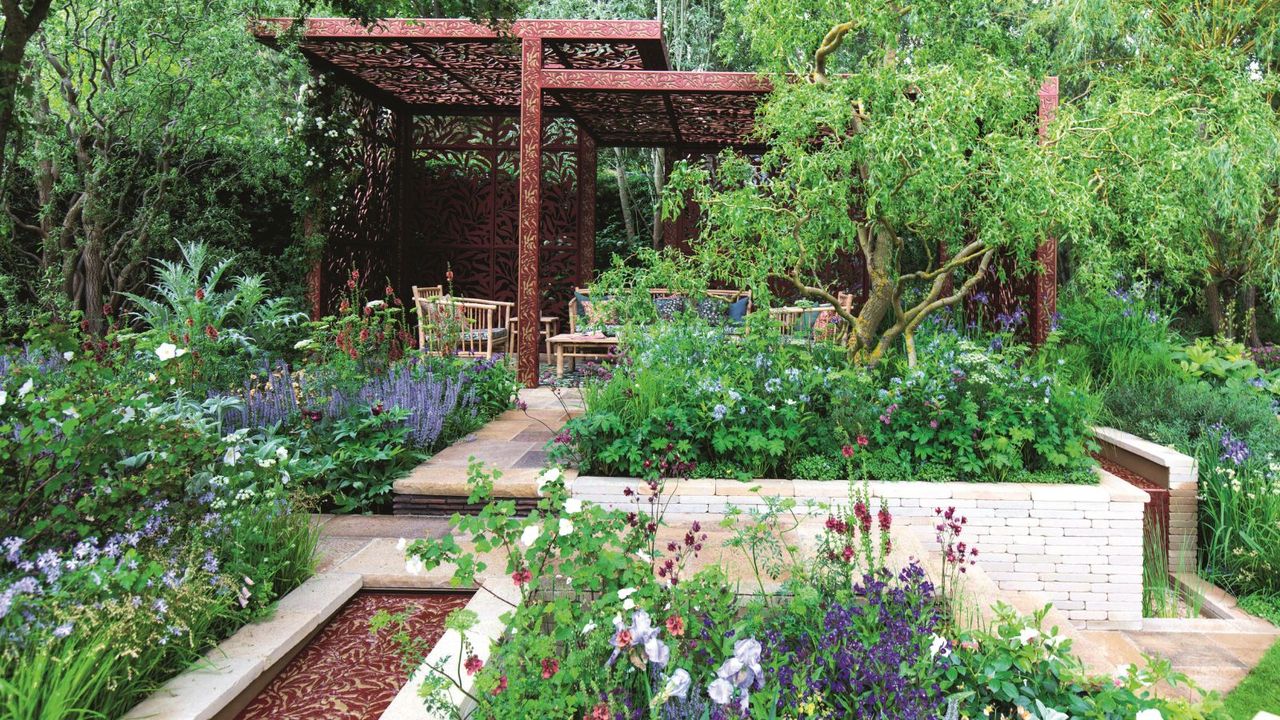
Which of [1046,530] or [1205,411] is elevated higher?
[1205,411]

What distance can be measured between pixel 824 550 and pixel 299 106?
724cm

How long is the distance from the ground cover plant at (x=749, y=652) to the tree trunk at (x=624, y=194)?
404 inches

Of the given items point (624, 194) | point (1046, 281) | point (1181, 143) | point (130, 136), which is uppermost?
point (624, 194)

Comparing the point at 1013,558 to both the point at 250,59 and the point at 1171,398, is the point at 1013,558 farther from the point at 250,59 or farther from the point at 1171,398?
the point at 250,59

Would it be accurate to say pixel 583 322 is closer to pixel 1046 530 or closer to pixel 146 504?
pixel 1046 530

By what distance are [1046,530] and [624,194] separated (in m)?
9.75

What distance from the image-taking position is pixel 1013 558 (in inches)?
141

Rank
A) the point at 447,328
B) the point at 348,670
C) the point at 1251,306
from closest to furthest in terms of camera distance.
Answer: the point at 348,670 < the point at 447,328 < the point at 1251,306

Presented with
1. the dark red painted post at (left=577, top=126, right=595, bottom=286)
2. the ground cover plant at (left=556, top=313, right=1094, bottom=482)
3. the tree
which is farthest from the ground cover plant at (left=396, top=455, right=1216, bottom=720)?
the dark red painted post at (left=577, top=126, right=595, bottom=286)

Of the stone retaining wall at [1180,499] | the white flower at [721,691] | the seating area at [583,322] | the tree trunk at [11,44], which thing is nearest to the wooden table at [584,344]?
the seating area at [583,322]

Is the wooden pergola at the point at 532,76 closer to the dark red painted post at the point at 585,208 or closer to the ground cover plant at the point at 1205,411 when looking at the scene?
the dark red painted post at the point at 585,208

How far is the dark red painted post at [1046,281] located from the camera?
20.0 feet

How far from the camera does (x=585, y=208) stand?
32.5 ft

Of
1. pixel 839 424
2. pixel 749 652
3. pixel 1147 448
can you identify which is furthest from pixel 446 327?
pixel 749 652
